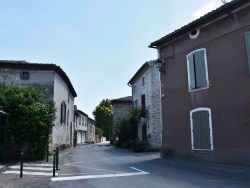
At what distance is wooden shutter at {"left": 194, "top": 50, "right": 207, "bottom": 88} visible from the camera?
12998 mm

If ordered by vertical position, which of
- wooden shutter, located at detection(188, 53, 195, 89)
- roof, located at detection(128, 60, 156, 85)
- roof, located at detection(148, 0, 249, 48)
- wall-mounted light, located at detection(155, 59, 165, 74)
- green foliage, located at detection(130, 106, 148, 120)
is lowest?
green foliage, located at detection(130, 106, 148, 120)

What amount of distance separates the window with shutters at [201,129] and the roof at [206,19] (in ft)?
14.2

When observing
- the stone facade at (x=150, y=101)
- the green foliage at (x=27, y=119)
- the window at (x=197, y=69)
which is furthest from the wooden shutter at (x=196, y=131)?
the stone facade at (x=150, y=101)

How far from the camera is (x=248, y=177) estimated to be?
8.20 metres

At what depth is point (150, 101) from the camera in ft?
76.4

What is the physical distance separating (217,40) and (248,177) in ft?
22.0

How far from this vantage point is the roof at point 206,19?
37.8 feet

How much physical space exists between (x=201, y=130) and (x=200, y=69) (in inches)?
119

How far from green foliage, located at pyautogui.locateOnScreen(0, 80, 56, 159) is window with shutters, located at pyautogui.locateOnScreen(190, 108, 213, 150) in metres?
7.61

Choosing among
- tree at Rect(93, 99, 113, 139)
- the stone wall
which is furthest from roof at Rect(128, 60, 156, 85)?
tree at Rect(93, 99, 113, 139)

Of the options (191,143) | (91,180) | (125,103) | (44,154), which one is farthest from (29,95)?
(125,103)

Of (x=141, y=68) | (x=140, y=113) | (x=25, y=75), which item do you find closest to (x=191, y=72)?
(x=140, y=113)

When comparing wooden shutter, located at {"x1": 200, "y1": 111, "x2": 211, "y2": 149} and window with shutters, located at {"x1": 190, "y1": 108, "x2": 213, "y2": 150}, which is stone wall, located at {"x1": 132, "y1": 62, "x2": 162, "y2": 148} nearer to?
window with shutters, located at {"x1": 190, "y1": 108, "x2": 213, "y2": 150}

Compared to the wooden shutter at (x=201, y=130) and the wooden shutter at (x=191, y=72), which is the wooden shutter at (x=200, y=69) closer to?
the wooden shutter at (x=191, y=72)
